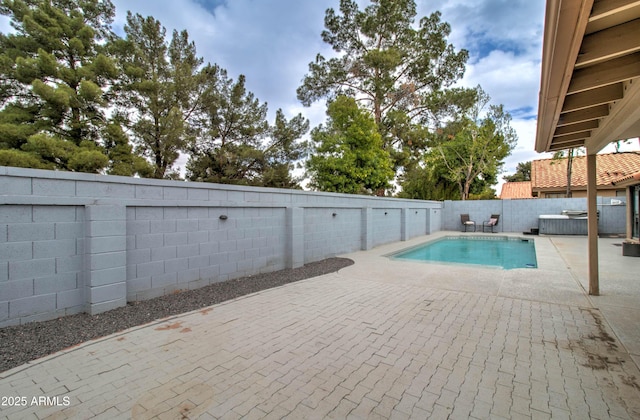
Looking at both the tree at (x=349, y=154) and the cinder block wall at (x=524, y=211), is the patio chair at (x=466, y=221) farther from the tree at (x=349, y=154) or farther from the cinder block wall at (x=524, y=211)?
the tree at (x=349, y=154)

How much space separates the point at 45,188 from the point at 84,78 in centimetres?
1156

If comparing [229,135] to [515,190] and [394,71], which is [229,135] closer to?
[394,71]

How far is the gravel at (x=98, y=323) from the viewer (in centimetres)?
290

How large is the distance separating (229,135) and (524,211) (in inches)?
641

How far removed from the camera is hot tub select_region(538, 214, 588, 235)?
13.5 meters

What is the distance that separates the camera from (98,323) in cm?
357

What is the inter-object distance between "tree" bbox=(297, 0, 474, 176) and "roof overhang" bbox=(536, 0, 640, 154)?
14668 millimetres

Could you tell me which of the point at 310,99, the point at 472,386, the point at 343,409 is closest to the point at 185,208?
the point at 343,409

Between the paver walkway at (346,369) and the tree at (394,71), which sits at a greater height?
the tree at (394,71)

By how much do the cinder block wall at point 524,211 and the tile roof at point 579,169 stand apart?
4519 millimetres

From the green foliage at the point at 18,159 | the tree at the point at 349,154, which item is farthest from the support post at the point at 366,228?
the green foliage at the point at 18,159

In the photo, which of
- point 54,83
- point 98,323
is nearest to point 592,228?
point 98,323

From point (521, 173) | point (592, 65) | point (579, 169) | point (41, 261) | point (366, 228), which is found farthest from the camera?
A: point (521, 173)

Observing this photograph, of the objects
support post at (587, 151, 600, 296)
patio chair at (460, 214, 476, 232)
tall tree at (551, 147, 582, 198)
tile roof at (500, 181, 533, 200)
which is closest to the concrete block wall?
support post at (587, 151, 600, 296)
